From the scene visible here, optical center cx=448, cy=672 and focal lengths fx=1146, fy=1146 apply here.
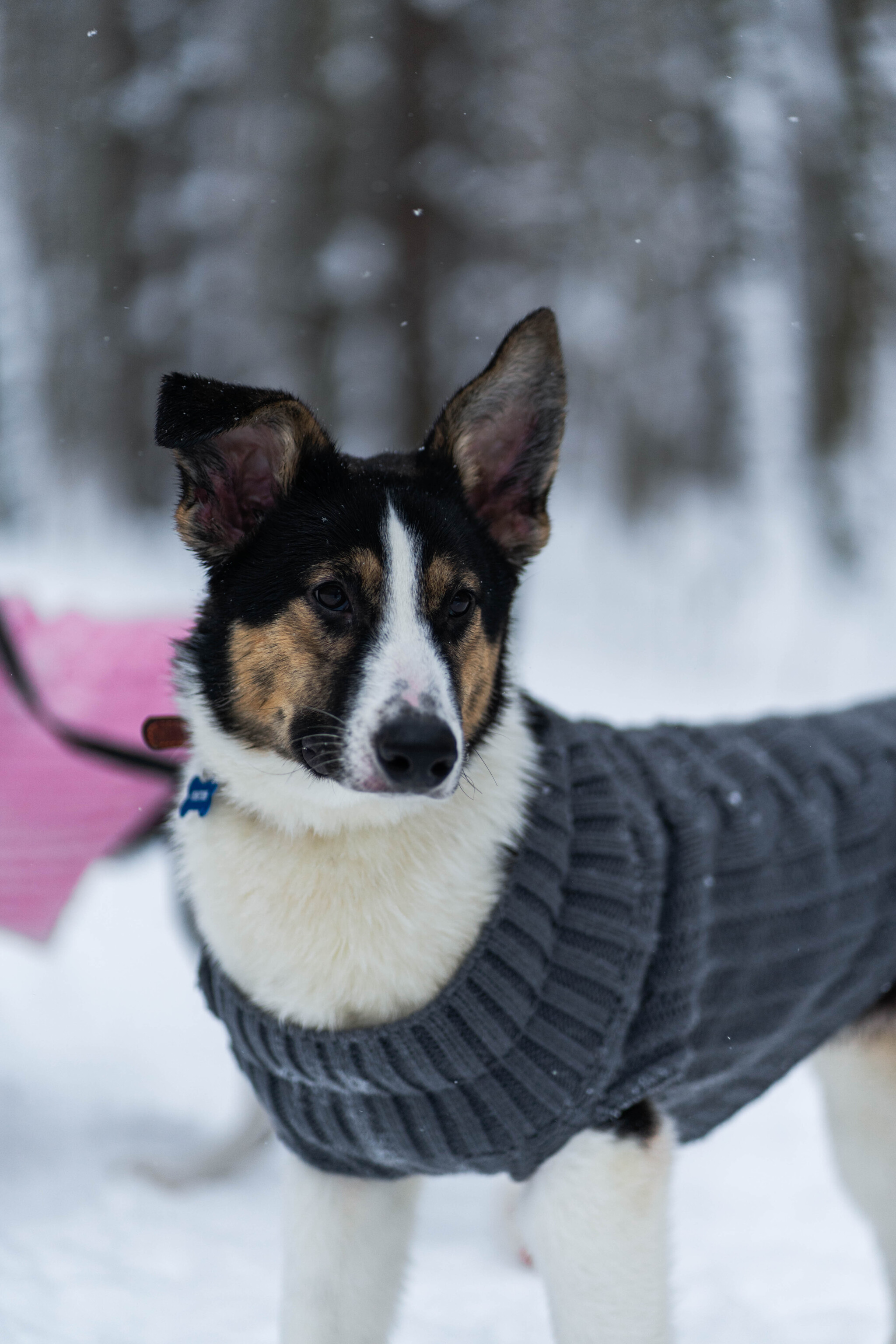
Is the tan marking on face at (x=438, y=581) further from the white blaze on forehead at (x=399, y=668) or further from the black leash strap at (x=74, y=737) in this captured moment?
the black leash strap at (x=74, y=737)

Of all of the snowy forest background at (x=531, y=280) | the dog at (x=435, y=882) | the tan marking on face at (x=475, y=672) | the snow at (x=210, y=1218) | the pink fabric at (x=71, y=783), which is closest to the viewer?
the dog at (x=435, y=882)

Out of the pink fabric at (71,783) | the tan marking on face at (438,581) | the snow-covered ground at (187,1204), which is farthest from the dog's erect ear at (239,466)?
the pink fabric at (71,783)

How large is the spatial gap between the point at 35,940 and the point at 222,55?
6756 millimetres

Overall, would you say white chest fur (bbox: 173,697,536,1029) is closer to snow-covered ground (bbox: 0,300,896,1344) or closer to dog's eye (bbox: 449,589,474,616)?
dog's eye (bbox: 449,589,474,616)

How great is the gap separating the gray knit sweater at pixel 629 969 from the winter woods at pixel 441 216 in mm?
5971

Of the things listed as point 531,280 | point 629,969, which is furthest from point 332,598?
point 531,280

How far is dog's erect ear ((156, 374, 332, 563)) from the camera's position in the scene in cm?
183

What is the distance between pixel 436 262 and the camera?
8.41 m

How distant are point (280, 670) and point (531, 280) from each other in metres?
7.52

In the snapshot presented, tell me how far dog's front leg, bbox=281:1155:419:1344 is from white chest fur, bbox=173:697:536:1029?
398mm

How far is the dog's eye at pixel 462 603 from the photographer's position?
1920 mm

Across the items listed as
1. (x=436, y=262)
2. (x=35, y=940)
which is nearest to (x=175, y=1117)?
(x=35, y=940)

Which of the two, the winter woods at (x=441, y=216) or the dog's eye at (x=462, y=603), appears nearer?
the dog's eye at (x=462, y=603)

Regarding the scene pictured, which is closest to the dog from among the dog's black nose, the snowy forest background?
the dog's black nose
